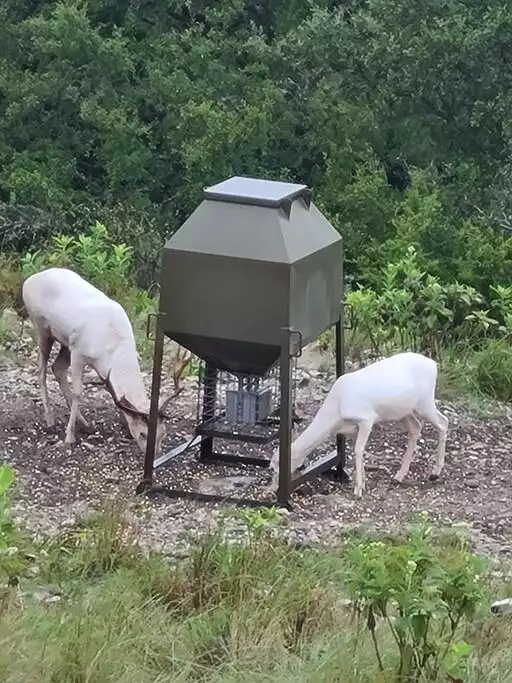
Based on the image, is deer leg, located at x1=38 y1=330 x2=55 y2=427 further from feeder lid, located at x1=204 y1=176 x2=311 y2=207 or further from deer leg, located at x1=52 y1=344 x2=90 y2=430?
feeder lid, located at x1=204 y1=176 x2=311 y2=207

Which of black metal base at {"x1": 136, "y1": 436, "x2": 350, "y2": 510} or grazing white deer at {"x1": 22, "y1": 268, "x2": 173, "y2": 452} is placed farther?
grazing white deer at {"x1": 22, "y1": 268, "x2": 173, "y2": 452}

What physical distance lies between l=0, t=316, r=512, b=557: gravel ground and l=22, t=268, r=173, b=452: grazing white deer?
→ 240 millimetres

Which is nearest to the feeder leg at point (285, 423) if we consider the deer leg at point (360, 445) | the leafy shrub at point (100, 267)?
the deer leg at point (360, 445)

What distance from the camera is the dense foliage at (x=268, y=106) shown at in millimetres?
22000

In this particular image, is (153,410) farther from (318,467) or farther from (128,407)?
(318,467)

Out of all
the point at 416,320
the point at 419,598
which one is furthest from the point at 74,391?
the point at 419,598

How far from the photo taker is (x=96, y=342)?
7.92 m

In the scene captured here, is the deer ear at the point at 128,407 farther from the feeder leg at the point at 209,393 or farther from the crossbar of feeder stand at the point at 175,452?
the feeder leg at the point at 209,393

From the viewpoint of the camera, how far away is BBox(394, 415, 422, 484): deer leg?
7594 mm

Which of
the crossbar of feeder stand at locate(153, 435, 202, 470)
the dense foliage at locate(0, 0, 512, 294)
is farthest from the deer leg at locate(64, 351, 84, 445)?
the dense foliage at locate(0, 0, 512, 294)

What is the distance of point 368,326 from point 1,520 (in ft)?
18.6

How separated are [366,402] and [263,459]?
0.82 meters

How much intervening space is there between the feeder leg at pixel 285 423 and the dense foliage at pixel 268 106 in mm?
13088

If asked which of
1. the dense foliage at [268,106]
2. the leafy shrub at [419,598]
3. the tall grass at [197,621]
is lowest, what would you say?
the dense foliage at [268,106]
